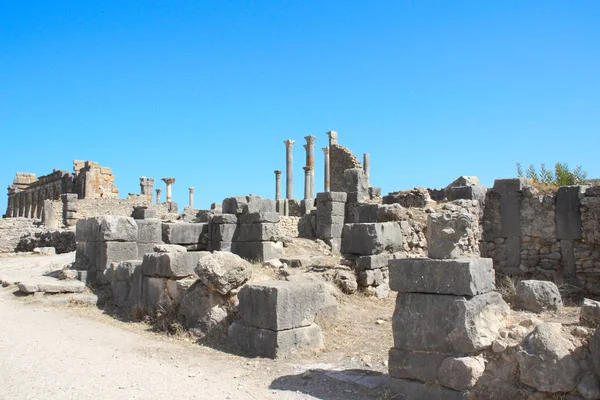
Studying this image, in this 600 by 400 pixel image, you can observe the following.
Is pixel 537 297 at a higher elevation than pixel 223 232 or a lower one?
lower

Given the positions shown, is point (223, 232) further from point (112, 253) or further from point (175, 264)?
point (175, 264)

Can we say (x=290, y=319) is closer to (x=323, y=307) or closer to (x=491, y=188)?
(x=323, y=307)

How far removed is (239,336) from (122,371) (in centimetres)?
152

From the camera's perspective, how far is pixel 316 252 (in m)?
13.8

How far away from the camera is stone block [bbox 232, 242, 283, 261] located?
1288 centimetres

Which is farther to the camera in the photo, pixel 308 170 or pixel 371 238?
pixel 308 170

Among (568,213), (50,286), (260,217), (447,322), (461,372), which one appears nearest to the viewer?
(461,372)

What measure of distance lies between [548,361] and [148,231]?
29.5 feet

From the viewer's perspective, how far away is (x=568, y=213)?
11.0 meters

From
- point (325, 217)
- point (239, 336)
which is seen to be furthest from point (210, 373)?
point (325, 217)

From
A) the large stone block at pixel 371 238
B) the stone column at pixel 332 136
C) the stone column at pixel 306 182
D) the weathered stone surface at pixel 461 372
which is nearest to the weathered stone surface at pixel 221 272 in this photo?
the weathered stone surface at pixel 461 372

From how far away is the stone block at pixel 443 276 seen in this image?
438 centimetres

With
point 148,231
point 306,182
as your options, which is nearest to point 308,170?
point 306,182

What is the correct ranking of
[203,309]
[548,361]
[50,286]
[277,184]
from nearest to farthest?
[548,361]
[203,309]
[50,286]
[277,184]
